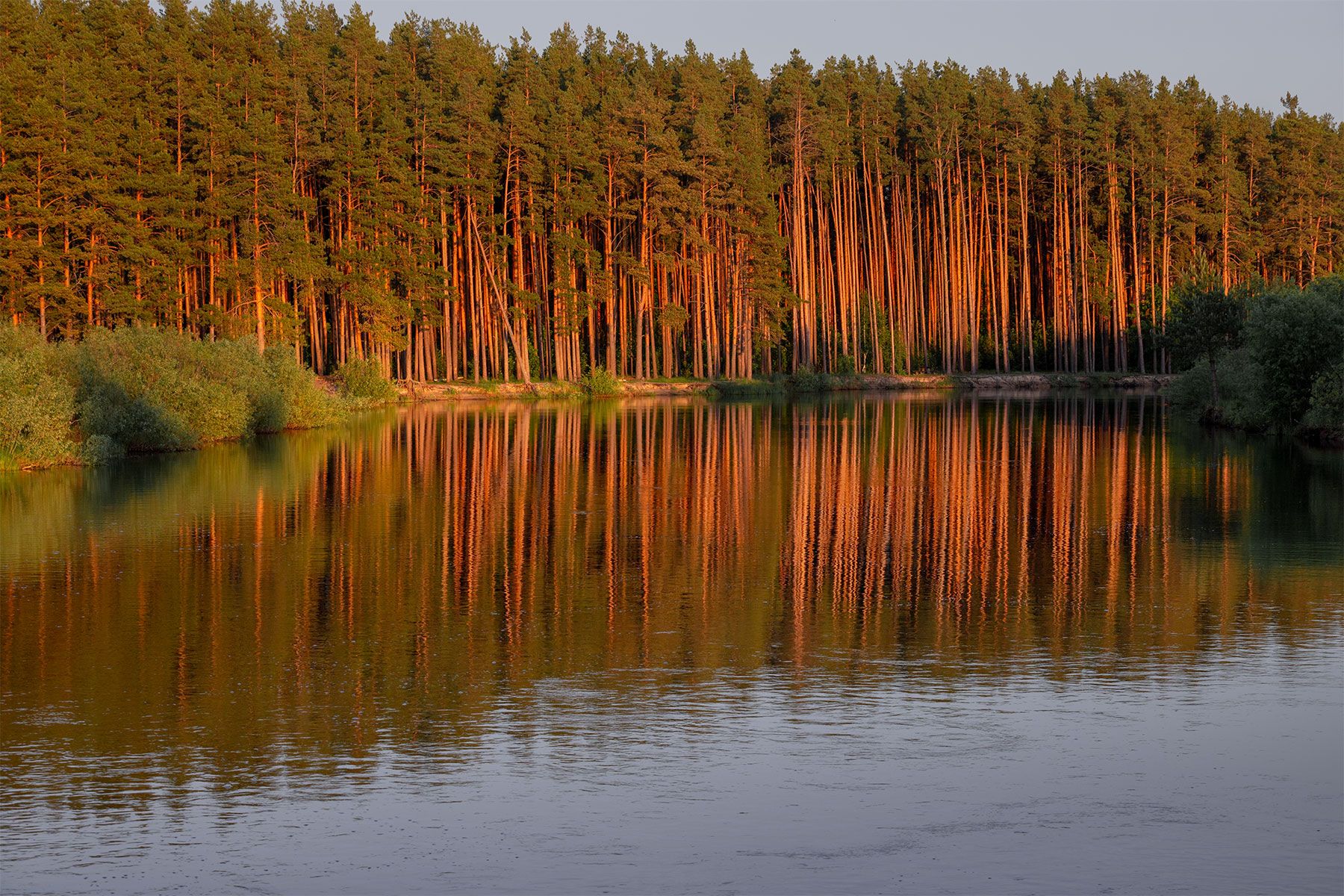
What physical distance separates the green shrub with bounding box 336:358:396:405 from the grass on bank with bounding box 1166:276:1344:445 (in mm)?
34591

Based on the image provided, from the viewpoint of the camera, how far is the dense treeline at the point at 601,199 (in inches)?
2586

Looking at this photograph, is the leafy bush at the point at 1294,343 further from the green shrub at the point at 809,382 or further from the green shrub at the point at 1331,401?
the green shrub at the point at 809,382

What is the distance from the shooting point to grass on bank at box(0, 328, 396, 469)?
3388 cm

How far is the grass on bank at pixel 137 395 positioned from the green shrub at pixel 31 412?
25mm

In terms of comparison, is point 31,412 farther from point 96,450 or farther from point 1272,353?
point 1272,353

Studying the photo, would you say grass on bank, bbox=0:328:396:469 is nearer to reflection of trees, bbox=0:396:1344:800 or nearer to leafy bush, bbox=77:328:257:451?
leafy bush, bbox=77:328:257:451

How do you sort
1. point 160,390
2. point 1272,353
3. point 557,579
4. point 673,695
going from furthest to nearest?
1. point 1272,353
2. point 160,390
3. point 557,579
4. point 673,695

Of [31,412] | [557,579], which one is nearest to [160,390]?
[31,412]

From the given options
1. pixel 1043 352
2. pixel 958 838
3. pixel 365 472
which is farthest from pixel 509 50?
pixel 958 838

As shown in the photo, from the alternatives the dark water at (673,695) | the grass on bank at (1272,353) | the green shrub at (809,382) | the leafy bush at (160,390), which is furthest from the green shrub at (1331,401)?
the green shrub at (809,382)

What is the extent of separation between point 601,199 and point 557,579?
71.0 m

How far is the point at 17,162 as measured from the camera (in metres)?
60.2

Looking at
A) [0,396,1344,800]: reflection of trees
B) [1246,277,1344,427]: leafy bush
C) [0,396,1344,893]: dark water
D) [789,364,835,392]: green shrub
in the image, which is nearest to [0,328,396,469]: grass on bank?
[0,396,1344,800]: reflection of trees

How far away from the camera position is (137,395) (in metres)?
40.4
